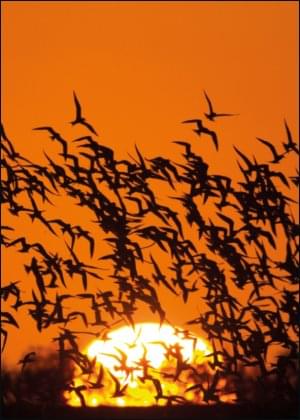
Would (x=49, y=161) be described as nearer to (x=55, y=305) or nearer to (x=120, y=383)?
(x=55, y=305)

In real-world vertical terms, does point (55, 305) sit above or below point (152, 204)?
below

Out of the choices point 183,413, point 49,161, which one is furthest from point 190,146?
point 183,413

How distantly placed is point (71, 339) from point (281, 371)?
2151 millimetres

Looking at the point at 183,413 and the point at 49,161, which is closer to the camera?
the point at 49,161

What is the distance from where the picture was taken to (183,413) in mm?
30594

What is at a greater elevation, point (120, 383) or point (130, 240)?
point (130, 240)

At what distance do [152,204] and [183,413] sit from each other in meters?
22.5

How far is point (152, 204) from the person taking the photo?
912 cm

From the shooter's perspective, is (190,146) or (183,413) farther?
(183,413)

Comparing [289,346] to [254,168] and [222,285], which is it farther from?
[254,168]

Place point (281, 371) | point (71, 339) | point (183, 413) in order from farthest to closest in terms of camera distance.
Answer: point (183, 413) → point (281, 371) → point (71, 339)

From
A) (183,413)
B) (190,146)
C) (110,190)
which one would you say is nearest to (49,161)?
(110,190)

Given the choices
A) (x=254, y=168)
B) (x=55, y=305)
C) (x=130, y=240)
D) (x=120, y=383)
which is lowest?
(x=120, y=383)

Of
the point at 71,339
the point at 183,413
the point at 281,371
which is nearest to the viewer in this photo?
the point at 71,339
